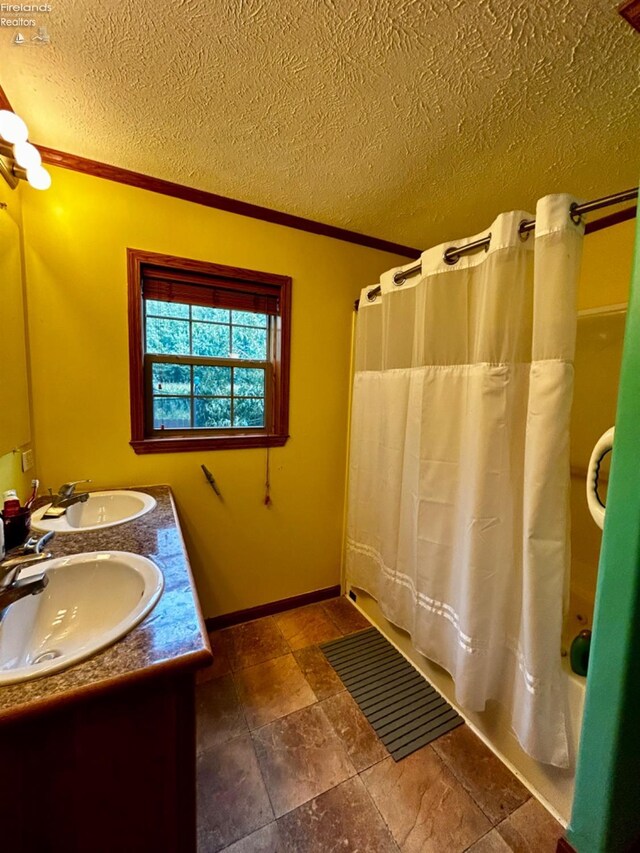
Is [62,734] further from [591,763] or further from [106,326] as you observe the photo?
[106,326]

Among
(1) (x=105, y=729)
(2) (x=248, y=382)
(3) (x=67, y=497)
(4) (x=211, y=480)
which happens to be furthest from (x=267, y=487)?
(1) (x=105, y=729)

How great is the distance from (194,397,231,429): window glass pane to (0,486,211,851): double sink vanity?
111 cm

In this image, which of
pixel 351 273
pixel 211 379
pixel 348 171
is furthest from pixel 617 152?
pixel 211 379

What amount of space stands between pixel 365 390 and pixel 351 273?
2.52 ft

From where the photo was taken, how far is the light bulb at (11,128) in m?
0.95

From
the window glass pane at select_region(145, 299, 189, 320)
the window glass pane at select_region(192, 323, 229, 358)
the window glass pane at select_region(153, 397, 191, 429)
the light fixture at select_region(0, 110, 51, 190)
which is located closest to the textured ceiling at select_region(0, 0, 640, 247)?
the light fixture at select_region(0, 110, 51, 190)

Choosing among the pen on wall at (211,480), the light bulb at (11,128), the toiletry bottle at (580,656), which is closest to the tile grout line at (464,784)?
the toiletry bottle at (580,656)

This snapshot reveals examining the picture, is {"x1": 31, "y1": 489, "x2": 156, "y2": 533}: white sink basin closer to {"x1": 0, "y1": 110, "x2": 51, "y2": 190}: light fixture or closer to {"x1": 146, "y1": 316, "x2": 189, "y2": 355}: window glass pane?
{"x1": 146, "y1": 316, "x2": 189, "y2": 355}: window glass pane

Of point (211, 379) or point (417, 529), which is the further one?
point (211, 379)

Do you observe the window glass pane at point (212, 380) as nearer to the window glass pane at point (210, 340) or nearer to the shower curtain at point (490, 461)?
the window glass pane at point (210, 340)

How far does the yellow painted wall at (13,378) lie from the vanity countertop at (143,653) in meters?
0.44

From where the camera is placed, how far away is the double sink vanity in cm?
57

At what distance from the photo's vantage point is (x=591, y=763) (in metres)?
0.85

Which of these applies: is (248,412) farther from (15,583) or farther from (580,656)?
(580,656)
